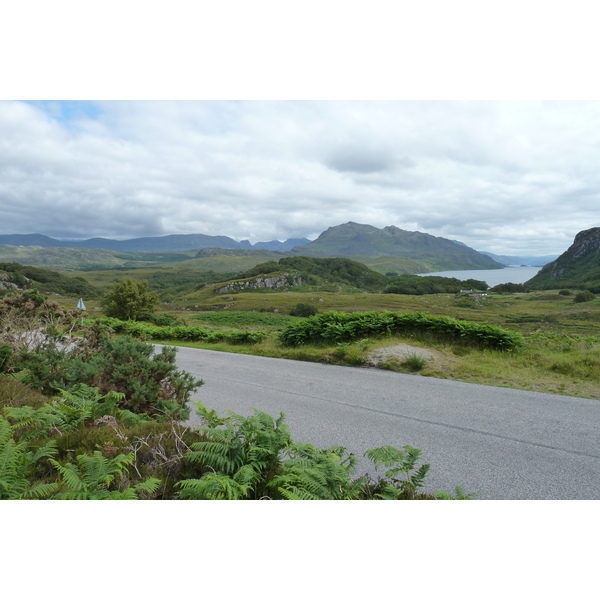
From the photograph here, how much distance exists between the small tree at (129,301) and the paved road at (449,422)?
1107 inches

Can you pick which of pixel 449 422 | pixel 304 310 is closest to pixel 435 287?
pixel 304 310

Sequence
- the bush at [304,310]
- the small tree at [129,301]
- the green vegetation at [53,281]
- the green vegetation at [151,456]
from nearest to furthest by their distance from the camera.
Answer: the green vegetation at [151,456], the small tree at [129,301], the bush at [304,310], the green vegetation at [53,281]

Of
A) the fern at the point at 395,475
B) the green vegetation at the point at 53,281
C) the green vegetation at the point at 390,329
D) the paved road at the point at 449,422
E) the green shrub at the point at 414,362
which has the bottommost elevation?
the paved road at the point at 449,422

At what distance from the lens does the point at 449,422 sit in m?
6.45

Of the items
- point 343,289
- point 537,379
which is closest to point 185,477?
point 537,379

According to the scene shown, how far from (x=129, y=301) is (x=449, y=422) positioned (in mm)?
34319

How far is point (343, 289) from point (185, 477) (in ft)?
569

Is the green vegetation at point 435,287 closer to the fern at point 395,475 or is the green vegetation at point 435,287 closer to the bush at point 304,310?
the bush at point 304,310

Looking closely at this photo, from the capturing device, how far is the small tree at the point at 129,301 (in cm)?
3556

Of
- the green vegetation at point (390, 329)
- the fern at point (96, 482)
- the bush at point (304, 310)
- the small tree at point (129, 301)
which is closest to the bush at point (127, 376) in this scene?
the fern at point (96, 482)

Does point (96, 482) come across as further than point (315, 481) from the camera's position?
No

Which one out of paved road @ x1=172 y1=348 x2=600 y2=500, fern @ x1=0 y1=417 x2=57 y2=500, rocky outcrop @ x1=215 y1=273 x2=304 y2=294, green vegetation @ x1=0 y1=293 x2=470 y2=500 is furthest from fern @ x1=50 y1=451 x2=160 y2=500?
rocky outcrop @ x1=215 y1=273 x2=304 y2=294

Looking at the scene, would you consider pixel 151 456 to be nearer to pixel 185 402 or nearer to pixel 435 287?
pixel 185 402

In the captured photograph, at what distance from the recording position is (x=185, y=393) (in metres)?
6.51
